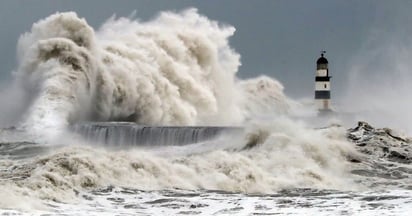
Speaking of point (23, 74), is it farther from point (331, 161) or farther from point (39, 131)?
point (331, 161)

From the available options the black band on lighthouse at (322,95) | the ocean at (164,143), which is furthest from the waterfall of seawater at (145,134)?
the black band on lighthouse at (322,95)

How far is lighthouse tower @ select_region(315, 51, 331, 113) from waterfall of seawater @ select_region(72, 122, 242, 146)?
1689 centimetres

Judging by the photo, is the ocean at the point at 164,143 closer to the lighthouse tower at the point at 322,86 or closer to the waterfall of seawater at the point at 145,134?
the waterfall of seawater at the point at 145,134

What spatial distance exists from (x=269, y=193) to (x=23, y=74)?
16.2m

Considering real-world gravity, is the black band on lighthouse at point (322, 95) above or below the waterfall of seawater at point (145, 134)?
above

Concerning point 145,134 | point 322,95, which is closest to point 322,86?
point 322,95

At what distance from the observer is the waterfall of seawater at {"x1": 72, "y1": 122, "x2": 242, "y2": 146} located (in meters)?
19.5

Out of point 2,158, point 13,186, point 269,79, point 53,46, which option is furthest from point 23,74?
point 269,79

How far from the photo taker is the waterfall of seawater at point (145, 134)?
1947 centimetres

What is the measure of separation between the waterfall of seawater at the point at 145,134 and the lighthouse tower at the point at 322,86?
55.4 ft

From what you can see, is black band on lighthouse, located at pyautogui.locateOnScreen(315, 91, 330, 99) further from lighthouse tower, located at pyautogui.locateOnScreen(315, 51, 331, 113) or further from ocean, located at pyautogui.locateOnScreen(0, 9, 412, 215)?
ocean, located at pyautogui.locateOnScreen(0, 9, 412, 215)

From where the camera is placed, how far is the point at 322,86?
36031 millimetres

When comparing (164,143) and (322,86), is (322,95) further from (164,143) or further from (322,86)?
(164,143)

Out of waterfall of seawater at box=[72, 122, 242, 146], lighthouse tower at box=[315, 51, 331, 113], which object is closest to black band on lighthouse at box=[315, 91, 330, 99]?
lighthouse tower at box=[315, 51, 331, 113]
